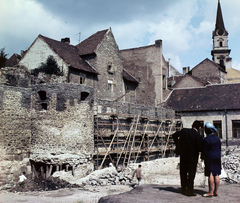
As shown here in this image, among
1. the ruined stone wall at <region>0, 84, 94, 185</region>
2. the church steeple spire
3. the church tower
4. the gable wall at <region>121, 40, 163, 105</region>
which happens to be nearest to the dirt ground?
the ruined stone wall at <region>0, 84, 94, 185</region>

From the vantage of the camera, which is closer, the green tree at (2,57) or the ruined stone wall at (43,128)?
the ruined stone wall at (43,128)

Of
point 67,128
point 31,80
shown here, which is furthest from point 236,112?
point 31,80

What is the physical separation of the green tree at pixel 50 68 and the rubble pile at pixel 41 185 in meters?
9.14

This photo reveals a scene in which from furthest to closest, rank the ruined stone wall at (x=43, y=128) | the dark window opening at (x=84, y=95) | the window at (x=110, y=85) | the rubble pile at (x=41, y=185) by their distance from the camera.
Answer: the window at (x=110, y=85) < the dark window opening at (x=84, y=95) < the ruined stone wall at (x=43, y=128) < the rubble pile at (x=41, y=185)

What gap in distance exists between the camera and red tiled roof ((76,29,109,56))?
918 inches

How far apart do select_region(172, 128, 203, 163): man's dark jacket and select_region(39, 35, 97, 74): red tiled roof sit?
50.5ft

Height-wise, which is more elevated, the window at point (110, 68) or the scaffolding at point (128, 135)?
the window at point (110, 68)

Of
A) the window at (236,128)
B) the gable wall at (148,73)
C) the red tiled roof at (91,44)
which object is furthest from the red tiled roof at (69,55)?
the window at (236,128)

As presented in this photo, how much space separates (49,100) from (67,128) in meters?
1.99

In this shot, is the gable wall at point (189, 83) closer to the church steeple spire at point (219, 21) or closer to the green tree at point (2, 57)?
the green tree at point (2, 57)

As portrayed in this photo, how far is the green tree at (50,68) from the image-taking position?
20.5m

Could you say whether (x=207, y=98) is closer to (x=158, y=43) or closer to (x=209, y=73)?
(x=158, y=43)

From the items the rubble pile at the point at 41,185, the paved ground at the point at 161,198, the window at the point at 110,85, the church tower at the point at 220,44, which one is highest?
the church tower at the point at 220,44

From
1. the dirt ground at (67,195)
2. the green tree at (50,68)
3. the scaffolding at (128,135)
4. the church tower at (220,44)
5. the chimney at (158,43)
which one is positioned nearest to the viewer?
the dirt ground at (67,195)
